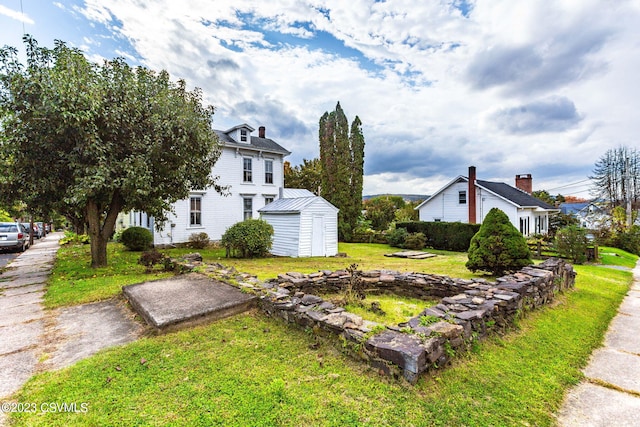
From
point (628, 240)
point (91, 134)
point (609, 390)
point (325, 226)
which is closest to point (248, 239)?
point (325, 226)

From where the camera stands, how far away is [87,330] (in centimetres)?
463

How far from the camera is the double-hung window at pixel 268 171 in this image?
20.6 m

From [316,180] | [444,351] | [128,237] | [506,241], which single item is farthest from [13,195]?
[316,180]

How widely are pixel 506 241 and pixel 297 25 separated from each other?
34.3ft

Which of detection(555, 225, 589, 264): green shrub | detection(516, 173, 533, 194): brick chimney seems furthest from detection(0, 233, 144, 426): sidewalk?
detection(516, 173, 533, 194): brick chimney

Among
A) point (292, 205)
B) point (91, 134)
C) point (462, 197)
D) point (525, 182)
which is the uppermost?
point (525, 182)

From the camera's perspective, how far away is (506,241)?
820 centimetres

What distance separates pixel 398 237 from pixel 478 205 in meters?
7.65

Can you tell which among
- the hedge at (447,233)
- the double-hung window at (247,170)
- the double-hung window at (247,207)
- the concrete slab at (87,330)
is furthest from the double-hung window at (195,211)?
the hedge at (447,233)

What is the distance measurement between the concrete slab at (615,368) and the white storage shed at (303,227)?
1187 cm

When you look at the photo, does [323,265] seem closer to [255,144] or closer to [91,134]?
[91,134]

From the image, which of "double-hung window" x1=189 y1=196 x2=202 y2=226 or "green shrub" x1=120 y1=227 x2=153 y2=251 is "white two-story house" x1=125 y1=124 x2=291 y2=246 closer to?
"double-hung window" x1=189 y1=196 x2=202 y2=226

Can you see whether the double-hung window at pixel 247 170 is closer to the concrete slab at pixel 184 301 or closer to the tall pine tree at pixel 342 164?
the tall pine tree at pixel 342 164

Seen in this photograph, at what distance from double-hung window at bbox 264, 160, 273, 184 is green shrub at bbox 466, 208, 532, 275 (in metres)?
15.0
